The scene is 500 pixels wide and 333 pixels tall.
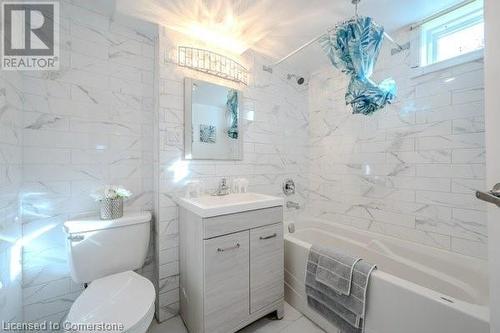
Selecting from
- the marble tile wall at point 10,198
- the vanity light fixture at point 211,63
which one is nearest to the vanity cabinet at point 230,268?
the marble tile wall at point 10,198

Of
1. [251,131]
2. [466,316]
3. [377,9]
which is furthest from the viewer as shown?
[251,131]

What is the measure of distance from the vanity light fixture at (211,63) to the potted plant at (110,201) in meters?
1.08

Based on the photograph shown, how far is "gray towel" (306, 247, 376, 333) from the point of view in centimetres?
131

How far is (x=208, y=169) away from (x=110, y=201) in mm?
747

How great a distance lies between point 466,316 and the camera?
38.9 inches

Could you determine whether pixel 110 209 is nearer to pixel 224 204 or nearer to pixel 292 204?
pixel 224 204

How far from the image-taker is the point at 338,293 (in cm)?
140

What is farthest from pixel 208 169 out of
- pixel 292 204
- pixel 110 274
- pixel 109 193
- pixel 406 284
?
pixel 406 284

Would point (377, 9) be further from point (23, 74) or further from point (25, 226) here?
point (25, 226)

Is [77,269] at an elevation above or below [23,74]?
below

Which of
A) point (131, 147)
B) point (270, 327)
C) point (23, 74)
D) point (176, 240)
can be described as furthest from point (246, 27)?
point (270, 327)

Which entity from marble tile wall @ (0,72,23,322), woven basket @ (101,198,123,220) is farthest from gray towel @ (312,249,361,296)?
marble tile wall @ (0,72,23,322)

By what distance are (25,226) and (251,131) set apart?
70.2 inches

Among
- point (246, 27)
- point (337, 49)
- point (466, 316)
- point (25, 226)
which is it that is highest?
point (246, 27)
